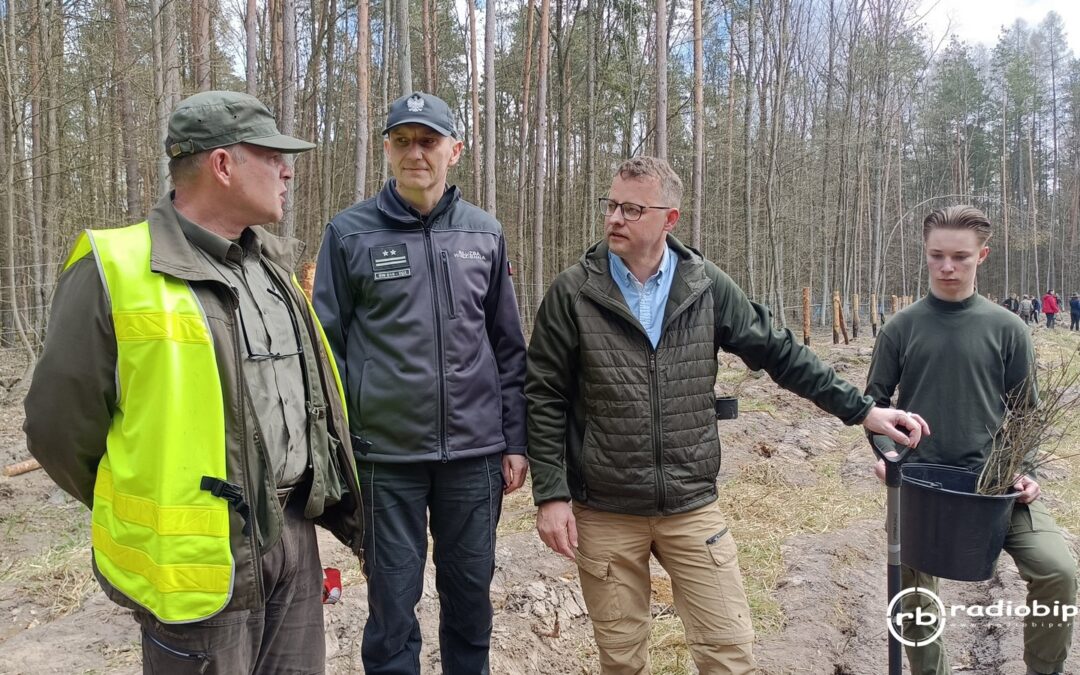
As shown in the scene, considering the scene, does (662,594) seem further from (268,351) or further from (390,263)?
(268,351)

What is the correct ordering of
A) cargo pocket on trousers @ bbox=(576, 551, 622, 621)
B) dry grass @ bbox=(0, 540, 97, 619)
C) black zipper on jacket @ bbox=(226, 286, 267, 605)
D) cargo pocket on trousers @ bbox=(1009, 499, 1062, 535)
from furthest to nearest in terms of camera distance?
1. dry grass @ bbox=(0, 540, 97, 619)
2. cargo pocket on trousers @ bbox=(1009, 499, 1062, 535)
3. cargo pocket on trousers @ bbox=(576, 551, 622, 621)
4. black zipper on jacket @ bbox=(226, 286, 267, 605)

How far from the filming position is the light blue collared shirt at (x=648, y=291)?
248cm

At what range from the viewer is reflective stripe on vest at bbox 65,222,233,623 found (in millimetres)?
1595

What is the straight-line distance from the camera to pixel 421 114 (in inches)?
94.7

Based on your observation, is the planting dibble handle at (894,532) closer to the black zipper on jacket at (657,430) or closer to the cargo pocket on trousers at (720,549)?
the cargo pocket on trousers at (720,549)

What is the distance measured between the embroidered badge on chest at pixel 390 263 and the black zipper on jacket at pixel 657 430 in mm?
892

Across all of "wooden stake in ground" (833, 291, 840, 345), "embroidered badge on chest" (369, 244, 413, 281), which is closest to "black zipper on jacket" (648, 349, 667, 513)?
"embroidered badge on chest" (369, 244, 413, 281)

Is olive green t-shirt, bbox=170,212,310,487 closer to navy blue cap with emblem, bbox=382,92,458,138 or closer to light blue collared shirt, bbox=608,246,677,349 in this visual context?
navy blue cap with emblem, bbox=382,92,458,138

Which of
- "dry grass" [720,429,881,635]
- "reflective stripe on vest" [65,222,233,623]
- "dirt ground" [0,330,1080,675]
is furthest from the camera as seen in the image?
"dry grass" [720,429,881,635]

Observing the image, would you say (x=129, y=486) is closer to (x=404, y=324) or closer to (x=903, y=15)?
(x=404, y=324)

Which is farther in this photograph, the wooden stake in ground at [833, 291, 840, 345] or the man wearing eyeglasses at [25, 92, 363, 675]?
the wooden stake in ground at [833, 291, 840, 345]

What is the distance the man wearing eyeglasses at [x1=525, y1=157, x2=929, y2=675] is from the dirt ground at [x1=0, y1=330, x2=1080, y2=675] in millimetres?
1193

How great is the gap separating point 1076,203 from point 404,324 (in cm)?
5447

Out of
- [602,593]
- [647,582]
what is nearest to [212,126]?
[602,593]
